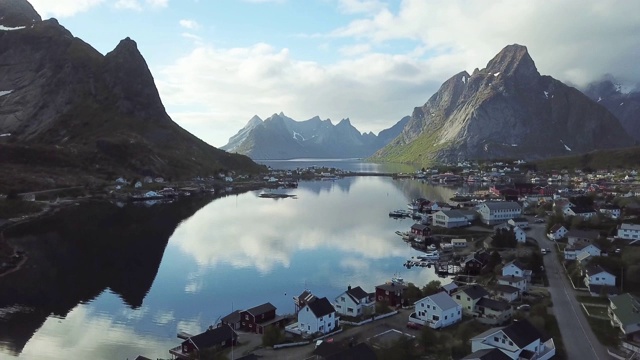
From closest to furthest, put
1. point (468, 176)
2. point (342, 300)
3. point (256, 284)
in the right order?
point (342, 300) → point (256, 284) → point (468, 176)

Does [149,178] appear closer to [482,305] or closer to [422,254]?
[422,254]

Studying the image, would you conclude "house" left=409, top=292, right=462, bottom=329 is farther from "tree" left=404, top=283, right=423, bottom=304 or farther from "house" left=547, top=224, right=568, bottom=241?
"house" left=547, top=224, right=568, bottom=241

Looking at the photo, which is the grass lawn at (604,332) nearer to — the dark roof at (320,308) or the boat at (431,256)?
the dark roof at (320,308)


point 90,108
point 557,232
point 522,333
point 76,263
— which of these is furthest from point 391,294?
point 90,108

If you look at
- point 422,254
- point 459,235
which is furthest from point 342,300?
point 459,235

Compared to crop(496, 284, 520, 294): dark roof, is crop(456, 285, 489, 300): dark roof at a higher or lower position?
higher

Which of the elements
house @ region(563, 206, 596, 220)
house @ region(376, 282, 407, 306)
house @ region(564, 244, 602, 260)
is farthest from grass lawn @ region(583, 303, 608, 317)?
house @ region(563, 206, 596, 220)

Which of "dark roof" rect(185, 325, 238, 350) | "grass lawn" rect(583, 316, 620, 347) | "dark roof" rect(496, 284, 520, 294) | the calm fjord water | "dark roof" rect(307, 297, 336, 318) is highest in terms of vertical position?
"dark roof" rect(307, 297, 336, 318)
